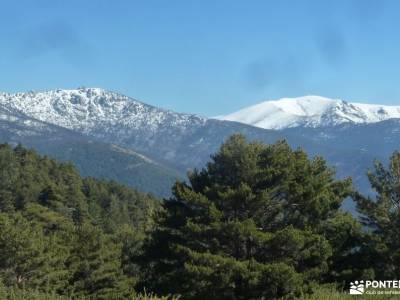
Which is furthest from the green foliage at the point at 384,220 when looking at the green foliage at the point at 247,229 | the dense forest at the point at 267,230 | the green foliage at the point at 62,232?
the green foliage at the point at 62,232

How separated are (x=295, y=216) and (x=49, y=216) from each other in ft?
197

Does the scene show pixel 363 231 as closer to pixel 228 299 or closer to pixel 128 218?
pixel 228 299

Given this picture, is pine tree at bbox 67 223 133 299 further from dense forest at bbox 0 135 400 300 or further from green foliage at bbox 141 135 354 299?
green foliage at bbox 141 135 354 299

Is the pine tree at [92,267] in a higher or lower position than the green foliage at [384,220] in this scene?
lower

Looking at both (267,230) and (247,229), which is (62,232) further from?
(247,229)

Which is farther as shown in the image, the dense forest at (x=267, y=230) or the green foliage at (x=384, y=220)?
the green foliage at (x=384, y=220)

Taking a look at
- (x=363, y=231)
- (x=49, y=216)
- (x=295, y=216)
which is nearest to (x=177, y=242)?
(x=295, y=216)

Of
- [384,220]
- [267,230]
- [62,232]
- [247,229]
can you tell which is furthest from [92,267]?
[384,220]

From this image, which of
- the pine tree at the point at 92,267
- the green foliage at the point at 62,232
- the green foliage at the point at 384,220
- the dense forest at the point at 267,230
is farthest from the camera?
the pine tree at the point at 92,267

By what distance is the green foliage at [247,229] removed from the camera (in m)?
38.3

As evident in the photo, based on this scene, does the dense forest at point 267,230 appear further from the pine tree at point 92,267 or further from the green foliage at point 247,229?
the pine tree at point 92,267

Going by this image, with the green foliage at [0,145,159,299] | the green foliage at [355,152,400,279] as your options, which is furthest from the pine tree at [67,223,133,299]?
the green foliage at [355,152,400,279]

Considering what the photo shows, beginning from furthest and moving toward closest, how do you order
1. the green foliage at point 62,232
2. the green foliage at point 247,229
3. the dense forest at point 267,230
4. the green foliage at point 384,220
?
the green foliage at point 62,232, the green foliage at point 384,220, the dense forest at point 267,230, the green foliage at point 247,229

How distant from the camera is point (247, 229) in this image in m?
38.5
